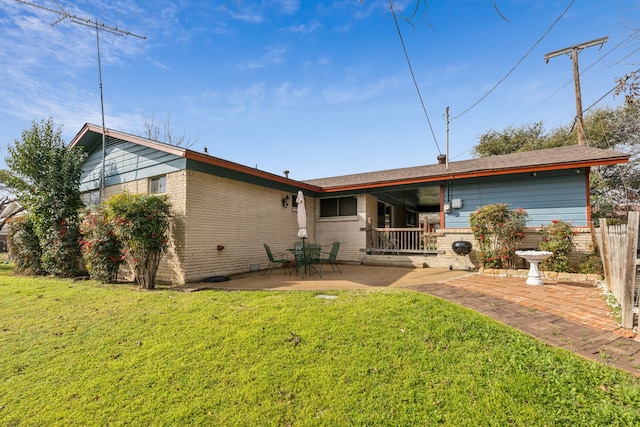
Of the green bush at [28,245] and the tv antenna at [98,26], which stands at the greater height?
the tv antenna at [98,26]

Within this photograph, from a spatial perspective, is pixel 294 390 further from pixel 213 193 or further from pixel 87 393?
pixel 213 193

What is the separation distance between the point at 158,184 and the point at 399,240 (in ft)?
29.2

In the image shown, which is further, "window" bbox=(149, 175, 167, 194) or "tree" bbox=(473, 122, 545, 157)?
"tree" bbox=(473, 122, 545, 157)

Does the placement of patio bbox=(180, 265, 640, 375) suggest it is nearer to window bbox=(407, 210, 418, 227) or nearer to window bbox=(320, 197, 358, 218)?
window bbox=(320, 197, 358, 218)

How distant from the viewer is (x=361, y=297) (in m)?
5.01

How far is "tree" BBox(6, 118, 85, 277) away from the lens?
8.49m

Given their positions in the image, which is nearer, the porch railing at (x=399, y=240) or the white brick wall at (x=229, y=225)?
the white brick wall at (x=229, y=225)

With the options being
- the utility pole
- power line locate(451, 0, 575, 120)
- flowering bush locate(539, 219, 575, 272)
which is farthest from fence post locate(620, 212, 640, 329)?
the utility pole

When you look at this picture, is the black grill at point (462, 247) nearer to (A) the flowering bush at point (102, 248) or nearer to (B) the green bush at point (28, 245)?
(A) the flowering bush at point (102, 248)

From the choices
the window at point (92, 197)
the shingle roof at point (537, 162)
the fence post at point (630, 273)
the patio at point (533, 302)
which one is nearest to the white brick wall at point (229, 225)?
the patio at point (533, 302)

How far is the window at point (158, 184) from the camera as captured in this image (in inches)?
316

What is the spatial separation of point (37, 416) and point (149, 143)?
7318 millimetres

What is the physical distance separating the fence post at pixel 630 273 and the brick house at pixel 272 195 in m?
5.36

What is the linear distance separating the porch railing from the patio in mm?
2305
